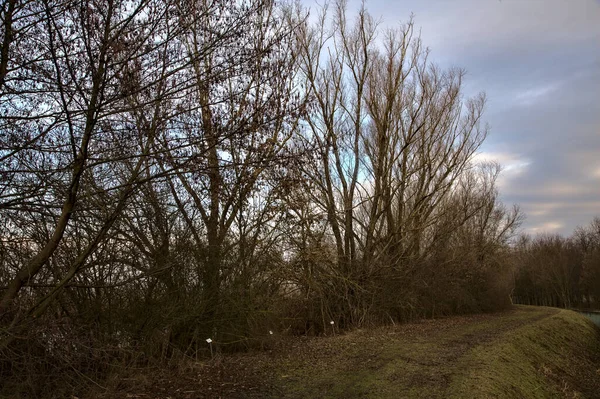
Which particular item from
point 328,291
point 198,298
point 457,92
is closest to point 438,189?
point 457,92

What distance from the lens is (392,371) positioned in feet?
28.5

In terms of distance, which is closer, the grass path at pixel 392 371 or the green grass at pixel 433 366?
the grass path at pixel 392 371

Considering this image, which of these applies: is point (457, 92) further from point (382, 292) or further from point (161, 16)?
point (161, 16)

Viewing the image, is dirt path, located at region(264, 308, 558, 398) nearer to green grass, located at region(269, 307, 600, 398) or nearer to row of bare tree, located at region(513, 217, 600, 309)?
green grass, located at region(269, 307, 600, 398)

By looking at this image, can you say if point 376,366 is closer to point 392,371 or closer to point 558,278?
point 392,371

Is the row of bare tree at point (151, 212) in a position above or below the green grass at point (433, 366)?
above

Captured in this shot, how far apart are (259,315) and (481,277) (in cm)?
2182

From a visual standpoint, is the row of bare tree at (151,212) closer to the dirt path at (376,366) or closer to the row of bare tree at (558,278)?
the dirt path at (376,366)

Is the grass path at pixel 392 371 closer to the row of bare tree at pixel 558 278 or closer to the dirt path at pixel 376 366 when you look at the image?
the dirt path at pixel 376 366

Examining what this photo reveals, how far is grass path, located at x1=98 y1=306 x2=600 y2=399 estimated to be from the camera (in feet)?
24.0

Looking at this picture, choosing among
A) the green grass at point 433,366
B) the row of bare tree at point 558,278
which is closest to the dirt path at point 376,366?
the green grass at point 433,366

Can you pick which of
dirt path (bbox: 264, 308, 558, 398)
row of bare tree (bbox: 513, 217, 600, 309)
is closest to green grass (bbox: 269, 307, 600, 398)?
dirt path (bbox: 264, 308, 558, 398)

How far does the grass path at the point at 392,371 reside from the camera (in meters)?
7.31

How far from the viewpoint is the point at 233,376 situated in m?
8.16
